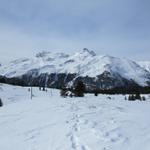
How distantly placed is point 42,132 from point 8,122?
4.49 meters

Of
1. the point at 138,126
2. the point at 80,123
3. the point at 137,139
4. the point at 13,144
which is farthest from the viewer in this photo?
the point at 80,123

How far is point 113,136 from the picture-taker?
1096cm

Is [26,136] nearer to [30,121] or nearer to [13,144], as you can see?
[13,144]

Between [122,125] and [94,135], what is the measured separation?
262 centimetres

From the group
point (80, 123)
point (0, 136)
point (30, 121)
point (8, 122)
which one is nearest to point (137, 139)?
point (80, 123)

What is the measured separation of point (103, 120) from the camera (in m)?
14.9

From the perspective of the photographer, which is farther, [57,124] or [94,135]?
[57,124]

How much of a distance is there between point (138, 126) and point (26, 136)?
5064 millimetres

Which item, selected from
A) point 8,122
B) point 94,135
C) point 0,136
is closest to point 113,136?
point 94,135

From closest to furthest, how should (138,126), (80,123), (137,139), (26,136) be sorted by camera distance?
(137,139) < (26,136) < (138,126) < (80,123)

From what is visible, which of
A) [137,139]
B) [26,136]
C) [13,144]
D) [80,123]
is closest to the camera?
[137,139]

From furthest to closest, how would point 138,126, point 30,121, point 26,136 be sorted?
point 30,121 → point 138,126 → point 26,136

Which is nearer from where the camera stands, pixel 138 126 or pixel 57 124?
pixel 138 126

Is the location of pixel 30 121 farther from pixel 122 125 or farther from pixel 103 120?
pixel 122 125
